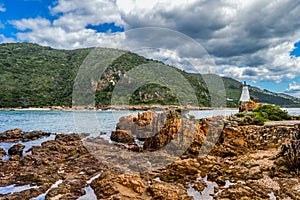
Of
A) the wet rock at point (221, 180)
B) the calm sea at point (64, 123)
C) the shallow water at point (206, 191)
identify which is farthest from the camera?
the calm sea at point (64, 123)

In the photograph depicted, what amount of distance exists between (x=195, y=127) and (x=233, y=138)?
338 centimetres

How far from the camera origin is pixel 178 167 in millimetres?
14531

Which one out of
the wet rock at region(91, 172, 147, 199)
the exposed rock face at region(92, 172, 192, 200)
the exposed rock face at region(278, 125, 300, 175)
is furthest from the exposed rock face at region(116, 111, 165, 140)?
the exposed rock face at region(92, 172, 192, 200)

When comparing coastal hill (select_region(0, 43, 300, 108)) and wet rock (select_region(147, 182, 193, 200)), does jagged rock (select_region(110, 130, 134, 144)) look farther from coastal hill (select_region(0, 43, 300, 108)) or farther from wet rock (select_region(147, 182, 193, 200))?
coastal hill (select_region(0, 43, 300, 108))

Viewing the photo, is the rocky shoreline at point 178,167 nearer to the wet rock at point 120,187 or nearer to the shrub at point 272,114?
the wet rock at point 120,187

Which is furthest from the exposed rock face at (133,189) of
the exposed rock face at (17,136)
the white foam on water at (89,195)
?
the exposed rock face at (17,136)

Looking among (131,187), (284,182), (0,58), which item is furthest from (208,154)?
(0,58)

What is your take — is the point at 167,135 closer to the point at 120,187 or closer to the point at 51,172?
the point at 51,172

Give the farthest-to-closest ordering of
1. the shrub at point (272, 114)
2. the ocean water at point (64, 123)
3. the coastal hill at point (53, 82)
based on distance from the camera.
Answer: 1. the coastal hill at point (53, 82)
2. the ocean water at point (64, 123)
3. the shrub at point (272, 114)

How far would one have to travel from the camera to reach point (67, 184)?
1274 centimetres

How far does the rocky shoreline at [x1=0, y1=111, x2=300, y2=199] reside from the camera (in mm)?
11109

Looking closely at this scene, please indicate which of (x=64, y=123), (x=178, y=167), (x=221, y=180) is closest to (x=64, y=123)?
(x=64, y=123)

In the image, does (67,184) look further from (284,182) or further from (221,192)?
(284,182)

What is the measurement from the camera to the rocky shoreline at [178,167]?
1111 cm
